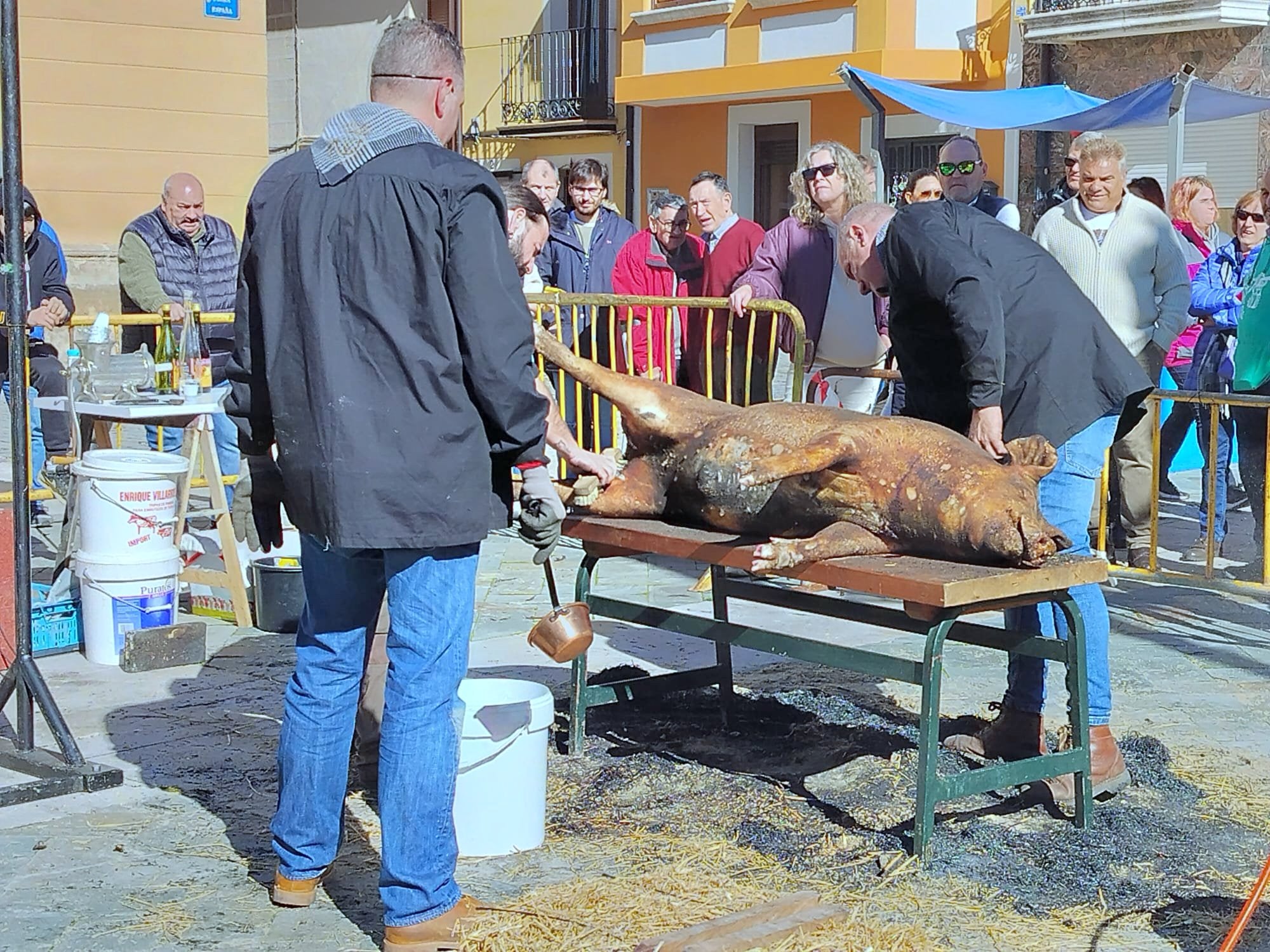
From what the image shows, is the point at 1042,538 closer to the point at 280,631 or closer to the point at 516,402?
the point at 516,402

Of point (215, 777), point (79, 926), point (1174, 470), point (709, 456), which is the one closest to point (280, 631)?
point (215, 777)

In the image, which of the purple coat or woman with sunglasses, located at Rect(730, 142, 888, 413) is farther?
the purple coat

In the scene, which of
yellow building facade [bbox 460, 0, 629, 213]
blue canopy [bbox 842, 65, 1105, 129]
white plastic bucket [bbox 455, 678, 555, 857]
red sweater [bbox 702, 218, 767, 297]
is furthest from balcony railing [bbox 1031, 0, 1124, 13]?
white plastic bucket [bbox 455, 678, 555, 857]

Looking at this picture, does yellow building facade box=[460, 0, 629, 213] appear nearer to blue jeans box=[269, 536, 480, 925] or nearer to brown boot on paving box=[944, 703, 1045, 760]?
brown boot on paving box=[944, 703, 1045, 760]

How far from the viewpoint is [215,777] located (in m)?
5.07

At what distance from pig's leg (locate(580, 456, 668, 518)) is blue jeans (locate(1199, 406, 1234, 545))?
11.5ft

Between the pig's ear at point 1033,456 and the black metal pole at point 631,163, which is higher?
the black metal pole at point 631,163

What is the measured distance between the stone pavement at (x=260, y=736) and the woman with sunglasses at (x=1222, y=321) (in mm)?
1260

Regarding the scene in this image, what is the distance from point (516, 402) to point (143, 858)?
1.78m

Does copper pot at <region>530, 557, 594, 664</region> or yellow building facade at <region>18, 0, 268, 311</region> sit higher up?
yellow building facade at <region>18, 0, 268, 311</region>

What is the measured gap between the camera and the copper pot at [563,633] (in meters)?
4.73

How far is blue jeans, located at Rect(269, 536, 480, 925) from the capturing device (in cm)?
372

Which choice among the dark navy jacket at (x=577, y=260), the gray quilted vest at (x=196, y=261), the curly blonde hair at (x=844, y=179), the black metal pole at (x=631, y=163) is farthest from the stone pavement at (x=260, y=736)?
the black metal pole at (x=631, y=163)

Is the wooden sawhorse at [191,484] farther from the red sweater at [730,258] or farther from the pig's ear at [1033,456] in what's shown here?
the pig's ear at [1033,456]
